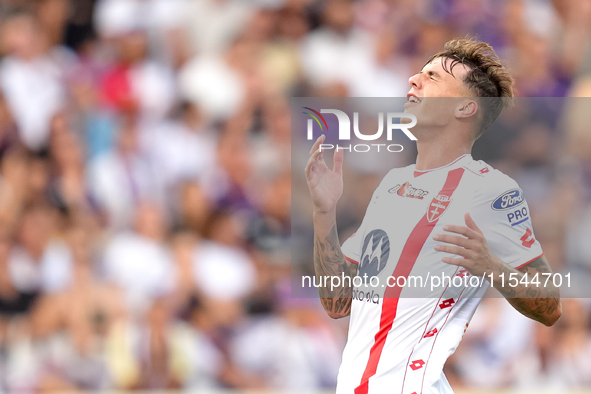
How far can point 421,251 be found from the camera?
98.3 inches

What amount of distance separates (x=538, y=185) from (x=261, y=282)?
3.36 m

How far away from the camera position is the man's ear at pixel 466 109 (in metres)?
2.54

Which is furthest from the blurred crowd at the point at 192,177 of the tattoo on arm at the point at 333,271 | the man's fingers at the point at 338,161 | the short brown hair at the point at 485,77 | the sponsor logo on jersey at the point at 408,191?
the short brown hair at the point at 485,77

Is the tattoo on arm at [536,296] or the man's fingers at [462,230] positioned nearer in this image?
the man's fingers at [462,230]

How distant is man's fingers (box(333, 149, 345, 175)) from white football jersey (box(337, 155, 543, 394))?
247 millimetres

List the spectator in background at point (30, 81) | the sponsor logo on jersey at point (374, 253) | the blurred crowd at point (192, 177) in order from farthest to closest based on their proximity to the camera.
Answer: the spectator in background at point (30, 81) < the blurred crowd at point (192, 177) < the sponsor logo on jersey at point (374, 253)

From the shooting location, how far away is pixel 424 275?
A: 248cm

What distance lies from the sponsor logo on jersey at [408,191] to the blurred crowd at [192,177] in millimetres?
3116

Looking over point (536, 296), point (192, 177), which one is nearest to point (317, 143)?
point (536, 296)

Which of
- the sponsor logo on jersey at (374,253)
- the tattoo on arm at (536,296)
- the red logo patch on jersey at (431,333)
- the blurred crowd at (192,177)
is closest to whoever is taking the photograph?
the tattoo on arm at (536,296)

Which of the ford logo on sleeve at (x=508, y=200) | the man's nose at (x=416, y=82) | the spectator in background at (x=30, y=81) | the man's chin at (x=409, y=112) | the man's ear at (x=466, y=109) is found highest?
→ the man's nose at (x=416, y=82)

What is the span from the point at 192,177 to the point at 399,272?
466 cm

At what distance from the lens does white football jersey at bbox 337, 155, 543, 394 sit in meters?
2.40

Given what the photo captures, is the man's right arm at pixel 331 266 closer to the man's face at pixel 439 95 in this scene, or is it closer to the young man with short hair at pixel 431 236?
the young man with short hair at pixel 431 236
